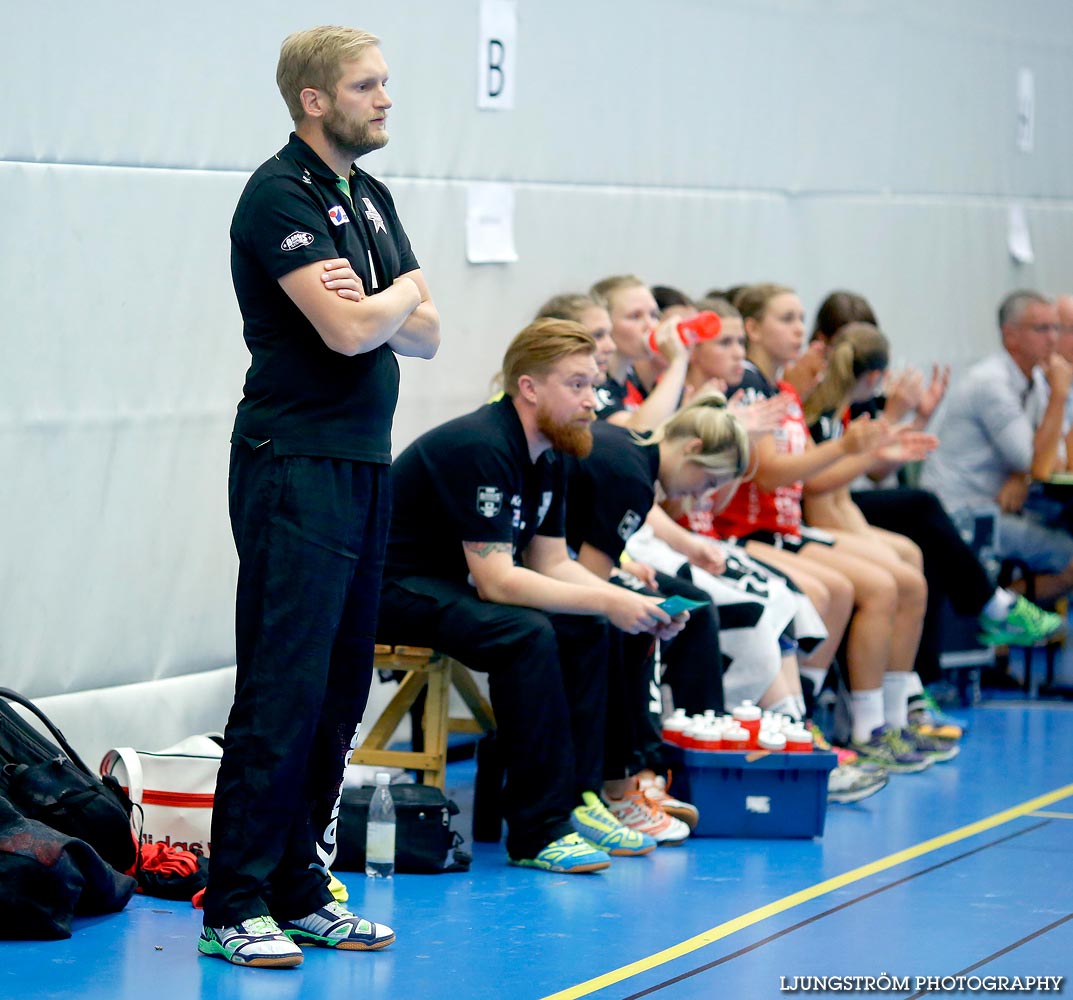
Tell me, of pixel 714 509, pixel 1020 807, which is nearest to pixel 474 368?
pixel 714 509

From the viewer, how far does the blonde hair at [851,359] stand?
6.53m

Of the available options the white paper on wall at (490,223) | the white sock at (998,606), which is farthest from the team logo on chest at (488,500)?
the white sock at (998,606)

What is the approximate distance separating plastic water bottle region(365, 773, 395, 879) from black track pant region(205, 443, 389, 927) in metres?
0.83

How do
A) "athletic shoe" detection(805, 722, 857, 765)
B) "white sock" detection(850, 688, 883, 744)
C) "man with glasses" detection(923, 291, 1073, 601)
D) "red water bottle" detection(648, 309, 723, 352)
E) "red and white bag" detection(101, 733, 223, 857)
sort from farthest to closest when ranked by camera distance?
"man with glasses" detection(923, 291, 1073, 601) → "white sock" detection(850, 688, 883, 744) → "red water bottle" detection(648, 309, 723, 352) → "athletic shoe" detection(805, 722, 857, 765) → "red and white bag" detection(101, 733, 223, 857)

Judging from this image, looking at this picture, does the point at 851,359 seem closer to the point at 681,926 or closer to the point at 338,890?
the point at 681,926

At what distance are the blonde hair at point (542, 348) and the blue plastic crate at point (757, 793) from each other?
3.90 feet

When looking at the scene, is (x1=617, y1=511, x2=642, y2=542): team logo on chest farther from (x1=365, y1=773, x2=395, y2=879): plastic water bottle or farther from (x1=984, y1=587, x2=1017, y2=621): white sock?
(x1=984, y1=587, x2=1017, y2=621): white sock

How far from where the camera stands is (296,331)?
343cm

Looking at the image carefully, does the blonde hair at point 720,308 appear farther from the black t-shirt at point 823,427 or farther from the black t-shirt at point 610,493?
the black t-shirt at point 610,493

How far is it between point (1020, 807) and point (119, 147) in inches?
130

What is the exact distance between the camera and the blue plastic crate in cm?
490

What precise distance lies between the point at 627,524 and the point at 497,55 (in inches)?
79.4

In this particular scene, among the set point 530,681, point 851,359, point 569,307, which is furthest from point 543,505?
point 851,359

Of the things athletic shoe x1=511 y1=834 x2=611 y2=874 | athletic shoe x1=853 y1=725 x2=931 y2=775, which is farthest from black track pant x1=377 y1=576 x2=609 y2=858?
athletic shoe x1=853 y1=725 x2=931 y2=775
